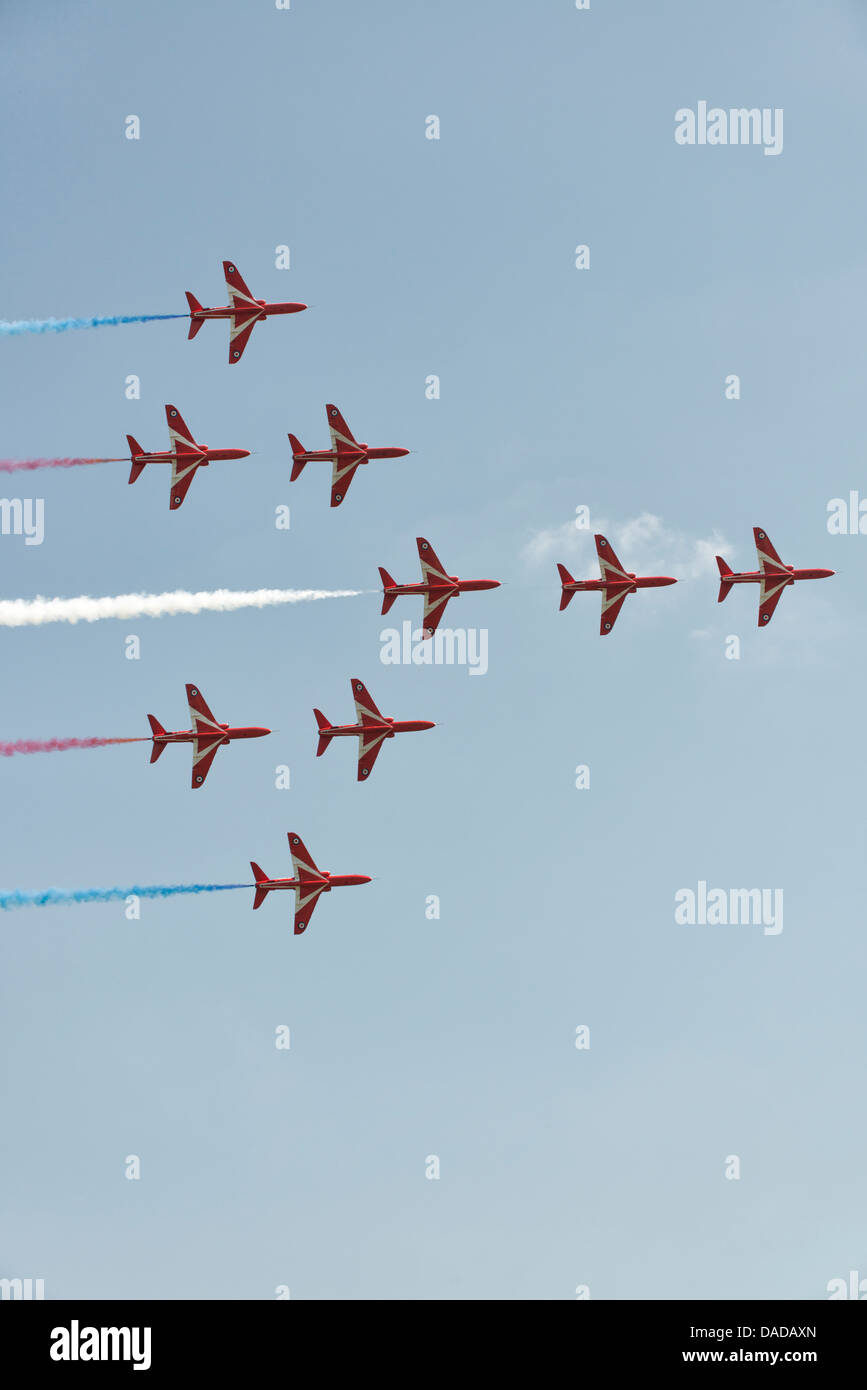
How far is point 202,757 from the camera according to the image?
140m

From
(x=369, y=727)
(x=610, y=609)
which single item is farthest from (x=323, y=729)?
(x=610, y=609)

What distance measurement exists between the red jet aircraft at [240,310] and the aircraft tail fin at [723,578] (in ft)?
116

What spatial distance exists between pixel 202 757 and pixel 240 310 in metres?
32.0

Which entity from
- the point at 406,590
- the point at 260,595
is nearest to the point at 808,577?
the point at 406,590

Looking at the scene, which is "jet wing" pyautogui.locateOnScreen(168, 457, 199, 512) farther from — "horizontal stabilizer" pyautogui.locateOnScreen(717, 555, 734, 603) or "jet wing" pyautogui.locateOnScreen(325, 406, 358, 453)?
"horizontal stabilizer" pyautogui.locateOnScreen(717, 555, 734, 603)

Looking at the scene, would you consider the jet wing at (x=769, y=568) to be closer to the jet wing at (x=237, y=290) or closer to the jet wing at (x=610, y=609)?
the jet wing at (x=610, y=609)

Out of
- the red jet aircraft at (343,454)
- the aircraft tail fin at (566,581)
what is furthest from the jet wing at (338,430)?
the aircraft tail fin at (566,581)

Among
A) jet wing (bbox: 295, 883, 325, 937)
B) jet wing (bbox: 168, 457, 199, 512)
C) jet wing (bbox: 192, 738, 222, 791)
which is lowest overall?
jet wing (bbox: 295, 883, 325, 937)

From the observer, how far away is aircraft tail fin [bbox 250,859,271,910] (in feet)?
454

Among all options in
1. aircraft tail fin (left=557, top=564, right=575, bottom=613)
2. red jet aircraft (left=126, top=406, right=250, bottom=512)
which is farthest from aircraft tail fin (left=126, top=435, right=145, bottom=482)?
aircraft tail fin (left=557, top=564, right=575, bottom=613)

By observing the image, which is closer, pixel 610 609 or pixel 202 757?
pixel 202 757

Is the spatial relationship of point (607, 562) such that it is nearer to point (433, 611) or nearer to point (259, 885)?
point (433, 611)

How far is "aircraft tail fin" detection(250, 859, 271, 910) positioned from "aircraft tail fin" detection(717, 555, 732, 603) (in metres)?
37.6
